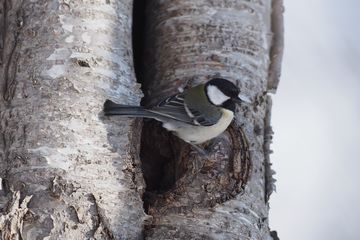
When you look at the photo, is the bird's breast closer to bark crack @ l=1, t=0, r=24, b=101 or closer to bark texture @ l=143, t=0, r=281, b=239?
bark texture @ l=143, t=0, r=281, b=239

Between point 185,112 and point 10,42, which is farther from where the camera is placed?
point 185,112

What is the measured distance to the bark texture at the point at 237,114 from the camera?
7.95 feet

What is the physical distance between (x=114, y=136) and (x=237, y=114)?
35 cm

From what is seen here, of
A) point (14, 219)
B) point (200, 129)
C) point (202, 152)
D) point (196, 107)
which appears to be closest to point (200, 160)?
point (202, 152)

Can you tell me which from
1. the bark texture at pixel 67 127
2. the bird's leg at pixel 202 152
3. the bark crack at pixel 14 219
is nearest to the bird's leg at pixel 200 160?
the bird's leg at pixel 202 152

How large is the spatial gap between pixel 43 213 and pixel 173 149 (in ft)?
1.49

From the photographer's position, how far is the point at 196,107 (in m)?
2.69

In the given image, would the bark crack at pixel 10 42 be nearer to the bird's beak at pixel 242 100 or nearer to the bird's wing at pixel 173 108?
the bird's wing at pixel 173 108

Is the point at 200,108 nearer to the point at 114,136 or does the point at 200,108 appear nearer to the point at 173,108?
the point at 173,108

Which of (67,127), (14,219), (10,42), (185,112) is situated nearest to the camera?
(14,219)

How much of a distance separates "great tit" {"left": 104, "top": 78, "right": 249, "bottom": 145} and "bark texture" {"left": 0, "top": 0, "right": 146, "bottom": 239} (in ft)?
0.35

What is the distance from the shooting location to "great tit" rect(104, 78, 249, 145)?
2527 mm

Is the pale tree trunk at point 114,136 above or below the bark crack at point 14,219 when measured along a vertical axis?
above

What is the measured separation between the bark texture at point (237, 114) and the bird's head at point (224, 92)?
4 cm
